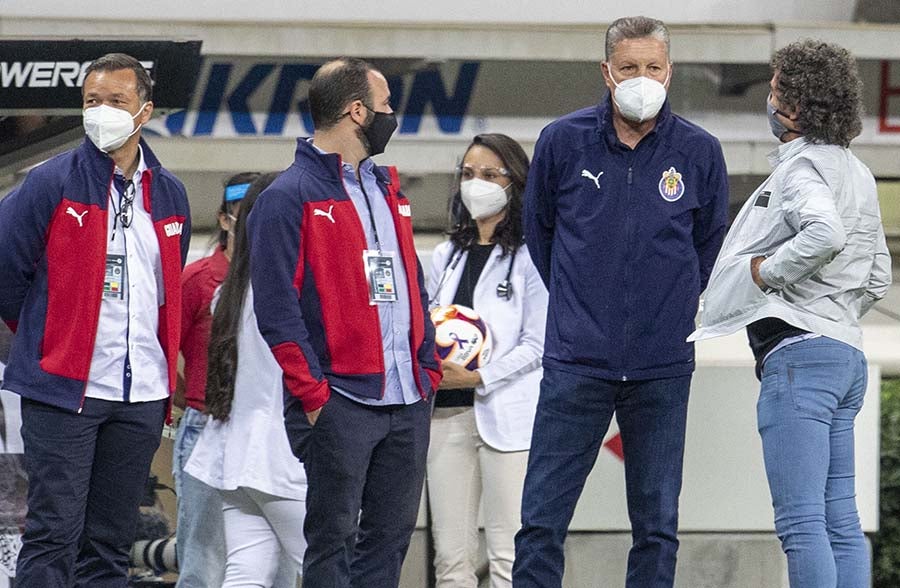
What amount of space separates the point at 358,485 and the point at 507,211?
1596 mm

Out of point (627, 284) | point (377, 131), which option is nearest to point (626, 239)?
point (627, 284)

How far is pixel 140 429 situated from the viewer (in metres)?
4.49

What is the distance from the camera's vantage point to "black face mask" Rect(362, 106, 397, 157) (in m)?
4.39

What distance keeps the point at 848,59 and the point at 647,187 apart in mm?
710

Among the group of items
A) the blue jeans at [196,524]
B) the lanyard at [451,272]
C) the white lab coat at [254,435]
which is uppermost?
the lanyard at [451,272]

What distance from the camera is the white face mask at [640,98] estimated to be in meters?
4.54

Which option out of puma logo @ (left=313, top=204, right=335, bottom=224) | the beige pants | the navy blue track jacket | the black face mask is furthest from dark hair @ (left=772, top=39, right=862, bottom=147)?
the beige pants

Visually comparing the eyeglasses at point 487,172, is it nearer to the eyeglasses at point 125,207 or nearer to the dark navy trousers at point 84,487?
the eyeglasses at point 125,207

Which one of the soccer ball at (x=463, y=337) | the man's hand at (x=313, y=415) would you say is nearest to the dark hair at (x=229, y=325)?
the man's hand at (x=313, y=415)

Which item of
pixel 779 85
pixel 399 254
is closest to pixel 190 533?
pixel 399 254

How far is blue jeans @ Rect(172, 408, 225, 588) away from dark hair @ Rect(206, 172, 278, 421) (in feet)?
1.01

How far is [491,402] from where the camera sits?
529 cm

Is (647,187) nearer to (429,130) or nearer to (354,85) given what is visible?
(354,85)

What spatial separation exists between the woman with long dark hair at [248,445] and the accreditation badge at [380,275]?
53 cm
